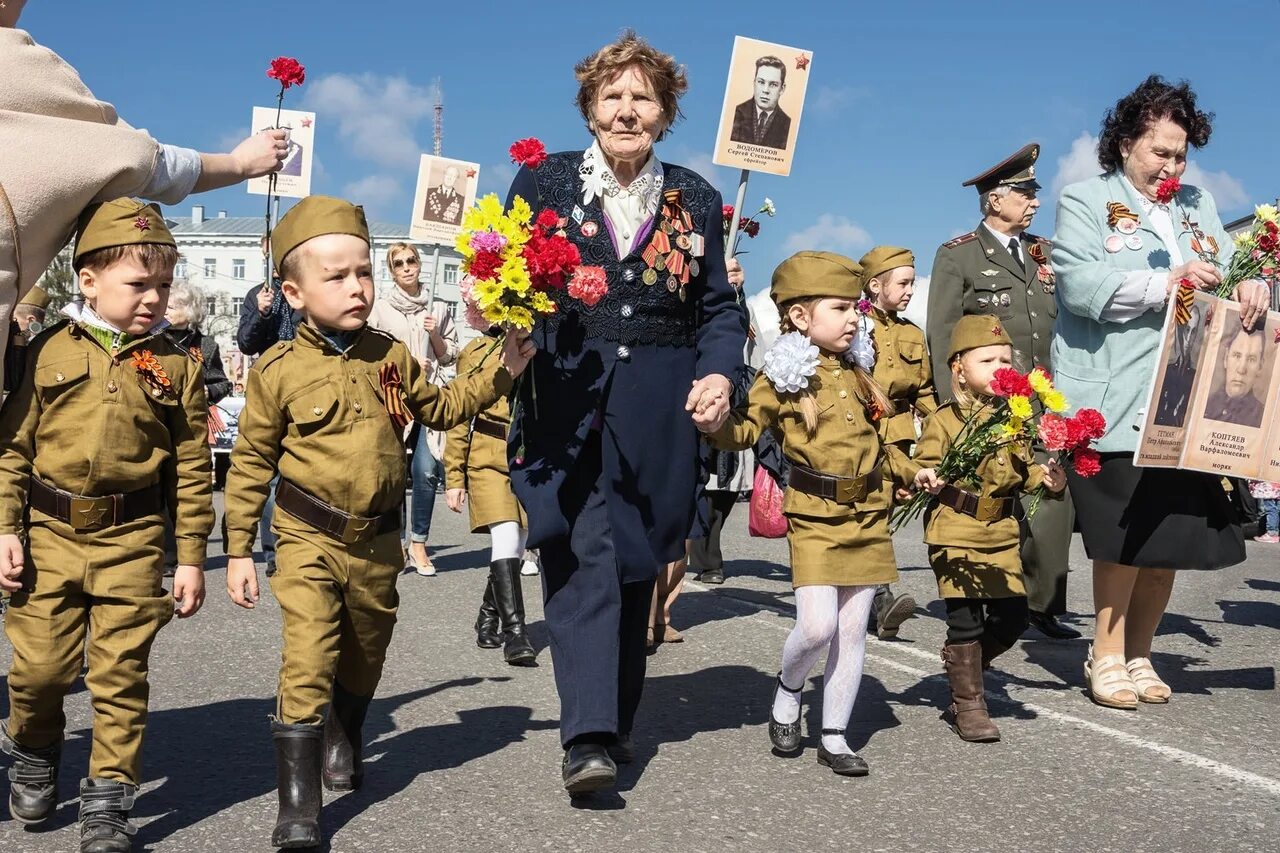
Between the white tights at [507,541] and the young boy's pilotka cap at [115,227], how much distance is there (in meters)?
3.26

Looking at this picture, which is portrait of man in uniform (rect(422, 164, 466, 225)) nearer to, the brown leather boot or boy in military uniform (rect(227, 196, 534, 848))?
the brown leather boot

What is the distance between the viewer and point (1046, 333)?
7227mm

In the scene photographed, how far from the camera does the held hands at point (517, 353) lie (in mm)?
4211

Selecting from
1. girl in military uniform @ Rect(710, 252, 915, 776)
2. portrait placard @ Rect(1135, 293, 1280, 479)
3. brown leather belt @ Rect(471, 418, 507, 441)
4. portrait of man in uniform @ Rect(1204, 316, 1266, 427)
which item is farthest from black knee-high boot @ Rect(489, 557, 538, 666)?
portrait of man in uniform @ Rect(1204, 316, 1266, 427)

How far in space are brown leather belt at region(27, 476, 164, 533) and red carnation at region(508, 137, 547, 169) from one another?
5.08ft

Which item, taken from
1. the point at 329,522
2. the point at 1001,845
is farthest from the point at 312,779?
the point at 1001,845

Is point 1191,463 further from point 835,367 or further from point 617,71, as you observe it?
point 617,71

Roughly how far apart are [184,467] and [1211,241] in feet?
14.5

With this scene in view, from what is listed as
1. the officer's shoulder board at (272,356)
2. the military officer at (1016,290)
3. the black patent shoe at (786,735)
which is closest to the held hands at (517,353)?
the officer's shoulder board at (272,356)

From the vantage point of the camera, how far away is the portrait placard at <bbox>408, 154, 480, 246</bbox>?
45.3 ft

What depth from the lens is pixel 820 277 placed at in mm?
5129

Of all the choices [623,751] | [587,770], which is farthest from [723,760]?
[587,770]

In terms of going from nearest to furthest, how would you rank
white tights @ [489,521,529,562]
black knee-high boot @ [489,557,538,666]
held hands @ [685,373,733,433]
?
held hands @ [685,373,733,433] < black knee-high boot @ [489,557,538,666] < white tights @ [489,521,529,562]

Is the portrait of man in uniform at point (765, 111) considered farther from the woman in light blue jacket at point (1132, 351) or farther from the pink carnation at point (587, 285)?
the pink carnation at point (587, 285)
